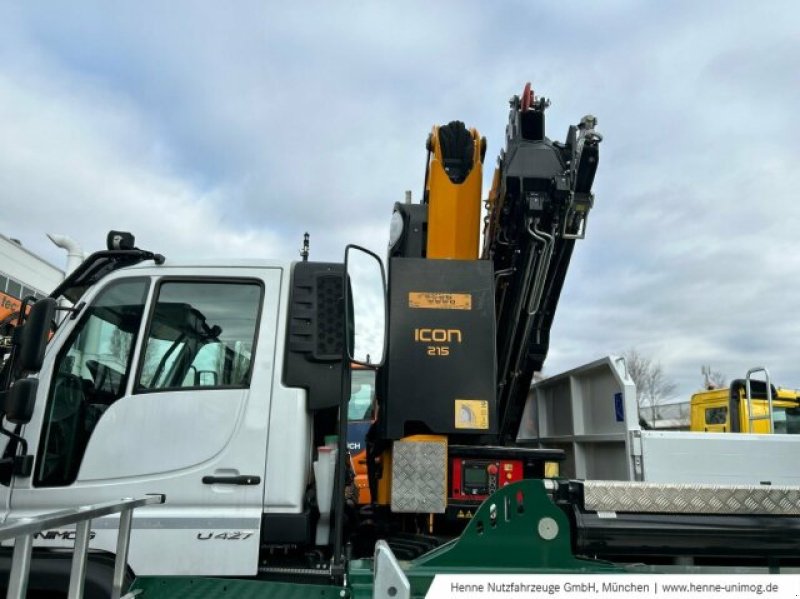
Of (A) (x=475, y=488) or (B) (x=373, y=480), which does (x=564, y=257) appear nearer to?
(A) (x=475, y=488)

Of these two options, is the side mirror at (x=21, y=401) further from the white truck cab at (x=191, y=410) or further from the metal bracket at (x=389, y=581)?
the metal bracket at (x=389, y=581)

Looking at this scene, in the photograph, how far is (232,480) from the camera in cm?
302

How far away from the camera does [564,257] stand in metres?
3.65

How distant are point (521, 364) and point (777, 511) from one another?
1.61 meters

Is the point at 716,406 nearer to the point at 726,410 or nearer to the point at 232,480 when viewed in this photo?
the point at 726,410

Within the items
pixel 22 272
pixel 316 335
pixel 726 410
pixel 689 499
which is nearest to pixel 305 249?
pixel 316 335

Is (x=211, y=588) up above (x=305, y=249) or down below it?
below

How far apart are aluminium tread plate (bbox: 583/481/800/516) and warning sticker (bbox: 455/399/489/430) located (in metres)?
0.59

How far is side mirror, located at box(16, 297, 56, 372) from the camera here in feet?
8.75

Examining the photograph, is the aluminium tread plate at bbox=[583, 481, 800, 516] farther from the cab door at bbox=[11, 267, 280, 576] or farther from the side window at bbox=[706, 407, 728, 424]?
the side window at bbox=[706, 407, 728, 424]

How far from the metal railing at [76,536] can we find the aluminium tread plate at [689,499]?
1981 millimetres

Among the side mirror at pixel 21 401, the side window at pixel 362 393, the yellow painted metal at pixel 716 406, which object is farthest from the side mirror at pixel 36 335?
the yellow painted metal at pixel 716 406

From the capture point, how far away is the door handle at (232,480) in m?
3.01

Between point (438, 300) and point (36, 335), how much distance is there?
1877 mm
